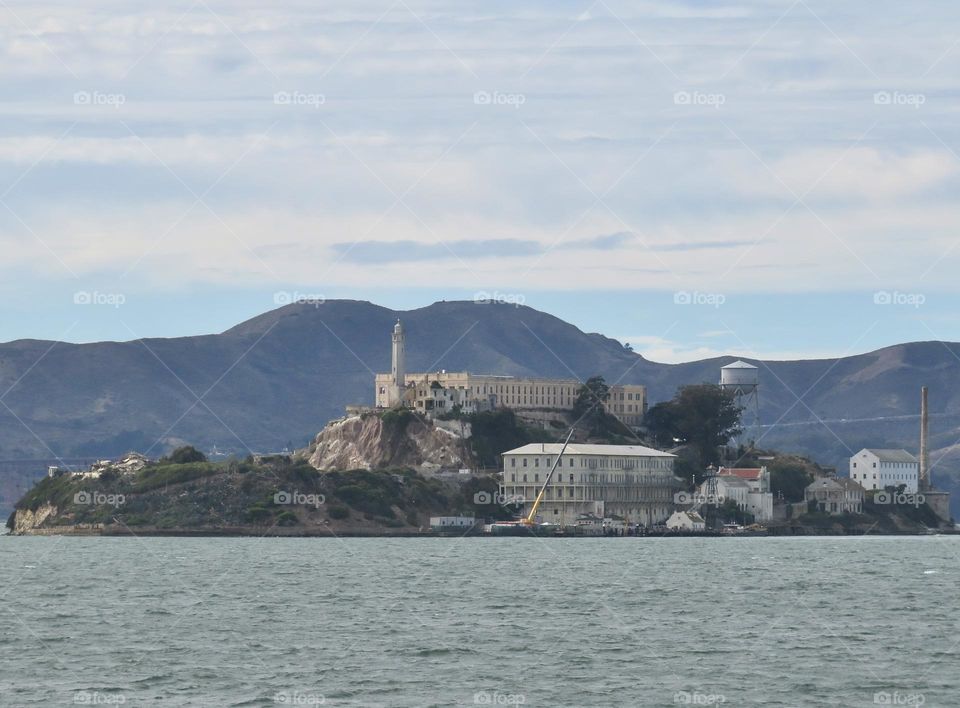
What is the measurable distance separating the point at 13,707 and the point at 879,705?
29.4 metres

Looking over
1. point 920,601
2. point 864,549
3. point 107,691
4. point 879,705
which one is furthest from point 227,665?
point 864,549

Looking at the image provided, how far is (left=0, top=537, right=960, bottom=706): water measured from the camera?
6781 cm

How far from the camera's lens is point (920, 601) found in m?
109

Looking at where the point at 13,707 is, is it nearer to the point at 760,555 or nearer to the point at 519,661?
the point at 519,661
